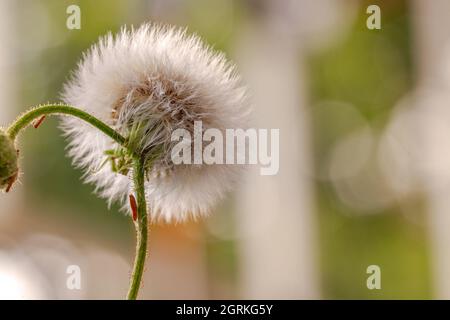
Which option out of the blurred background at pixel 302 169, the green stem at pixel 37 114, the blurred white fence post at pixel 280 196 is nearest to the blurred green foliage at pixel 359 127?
the blurred background at pixel 302 169

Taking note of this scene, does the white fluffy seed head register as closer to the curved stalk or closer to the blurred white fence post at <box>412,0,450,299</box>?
the curved stalk

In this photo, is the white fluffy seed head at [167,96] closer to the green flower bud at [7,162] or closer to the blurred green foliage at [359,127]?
the green flower bud at [7,162]

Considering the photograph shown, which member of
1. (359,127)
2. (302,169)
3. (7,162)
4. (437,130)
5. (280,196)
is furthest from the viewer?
(359,127)

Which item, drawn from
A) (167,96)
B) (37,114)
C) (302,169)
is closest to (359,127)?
(302,169)

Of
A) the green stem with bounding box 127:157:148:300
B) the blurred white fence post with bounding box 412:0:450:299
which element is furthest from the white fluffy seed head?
the blurred white fence post with bounding box 412:0:450:299

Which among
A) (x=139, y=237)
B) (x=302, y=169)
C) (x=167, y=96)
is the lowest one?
(x=139, y=237)

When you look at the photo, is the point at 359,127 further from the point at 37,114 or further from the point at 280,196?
the point at 37,114
